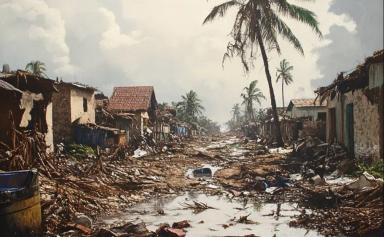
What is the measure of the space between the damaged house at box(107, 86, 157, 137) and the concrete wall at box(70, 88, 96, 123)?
5.68 meters

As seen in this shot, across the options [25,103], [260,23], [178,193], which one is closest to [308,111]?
[260,23]

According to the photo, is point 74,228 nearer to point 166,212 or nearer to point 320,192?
point 166,212

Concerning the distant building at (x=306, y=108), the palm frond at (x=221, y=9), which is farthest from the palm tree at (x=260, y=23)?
the distant building at (x=306, y=108)

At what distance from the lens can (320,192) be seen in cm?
977

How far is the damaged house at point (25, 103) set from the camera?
1202 centimetres

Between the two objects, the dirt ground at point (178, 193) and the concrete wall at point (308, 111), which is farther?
the concrete wall at point (308, 111)

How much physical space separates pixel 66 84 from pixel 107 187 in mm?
10983

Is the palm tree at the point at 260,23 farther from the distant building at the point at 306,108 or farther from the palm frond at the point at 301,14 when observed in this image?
the distant building at the point at 306,108

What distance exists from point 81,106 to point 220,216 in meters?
15.5

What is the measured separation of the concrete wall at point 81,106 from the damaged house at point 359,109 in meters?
12.8

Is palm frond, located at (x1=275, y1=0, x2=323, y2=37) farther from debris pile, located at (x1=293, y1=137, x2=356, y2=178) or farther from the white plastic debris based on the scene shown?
the white plastic debris

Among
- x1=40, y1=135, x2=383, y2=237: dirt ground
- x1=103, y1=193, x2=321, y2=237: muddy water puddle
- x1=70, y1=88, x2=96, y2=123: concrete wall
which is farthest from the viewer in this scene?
x1=70, y1=88, x2=96, y2=123: concrete wall

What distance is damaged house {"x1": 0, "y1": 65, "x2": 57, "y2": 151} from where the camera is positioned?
12023 millimetres

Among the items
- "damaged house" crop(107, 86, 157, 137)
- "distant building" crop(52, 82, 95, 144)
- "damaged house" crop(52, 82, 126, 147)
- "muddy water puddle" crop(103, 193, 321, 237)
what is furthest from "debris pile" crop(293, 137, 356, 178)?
"damaged house" crop(107, 86, 157, 137)
